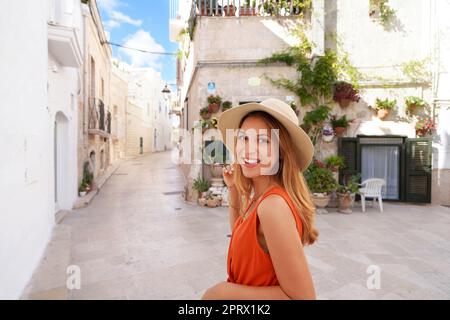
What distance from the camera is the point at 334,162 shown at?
7645mm

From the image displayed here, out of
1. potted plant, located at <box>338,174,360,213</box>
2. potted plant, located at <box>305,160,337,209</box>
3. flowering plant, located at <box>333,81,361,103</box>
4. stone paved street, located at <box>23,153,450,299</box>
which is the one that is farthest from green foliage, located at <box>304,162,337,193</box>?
flowering plant, located at <box>333,81,361,103</box>

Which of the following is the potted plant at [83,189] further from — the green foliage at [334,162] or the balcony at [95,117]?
the green foliage at [334,162]

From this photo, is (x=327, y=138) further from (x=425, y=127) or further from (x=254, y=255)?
(x=254, y=255)

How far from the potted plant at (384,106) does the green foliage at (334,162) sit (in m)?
1.87

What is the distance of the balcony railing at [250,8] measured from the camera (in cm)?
816

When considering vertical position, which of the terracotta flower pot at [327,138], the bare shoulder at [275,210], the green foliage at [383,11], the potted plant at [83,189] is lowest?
the potted plant at [83,189]

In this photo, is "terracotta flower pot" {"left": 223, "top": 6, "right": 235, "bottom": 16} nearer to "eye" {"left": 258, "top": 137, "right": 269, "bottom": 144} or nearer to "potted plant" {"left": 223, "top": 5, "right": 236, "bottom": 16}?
"potted plant" {"left": 223, "top": 5, "right": 236, "bottom": 16}

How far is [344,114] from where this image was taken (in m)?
8.24

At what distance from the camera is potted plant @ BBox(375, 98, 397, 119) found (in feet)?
26.3

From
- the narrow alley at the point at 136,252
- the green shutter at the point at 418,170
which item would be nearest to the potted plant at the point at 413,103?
the green shutter at the point at 418,170

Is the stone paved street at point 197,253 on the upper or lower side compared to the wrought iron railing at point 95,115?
lower

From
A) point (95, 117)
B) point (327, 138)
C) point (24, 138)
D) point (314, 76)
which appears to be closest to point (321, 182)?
point (327, 138)
